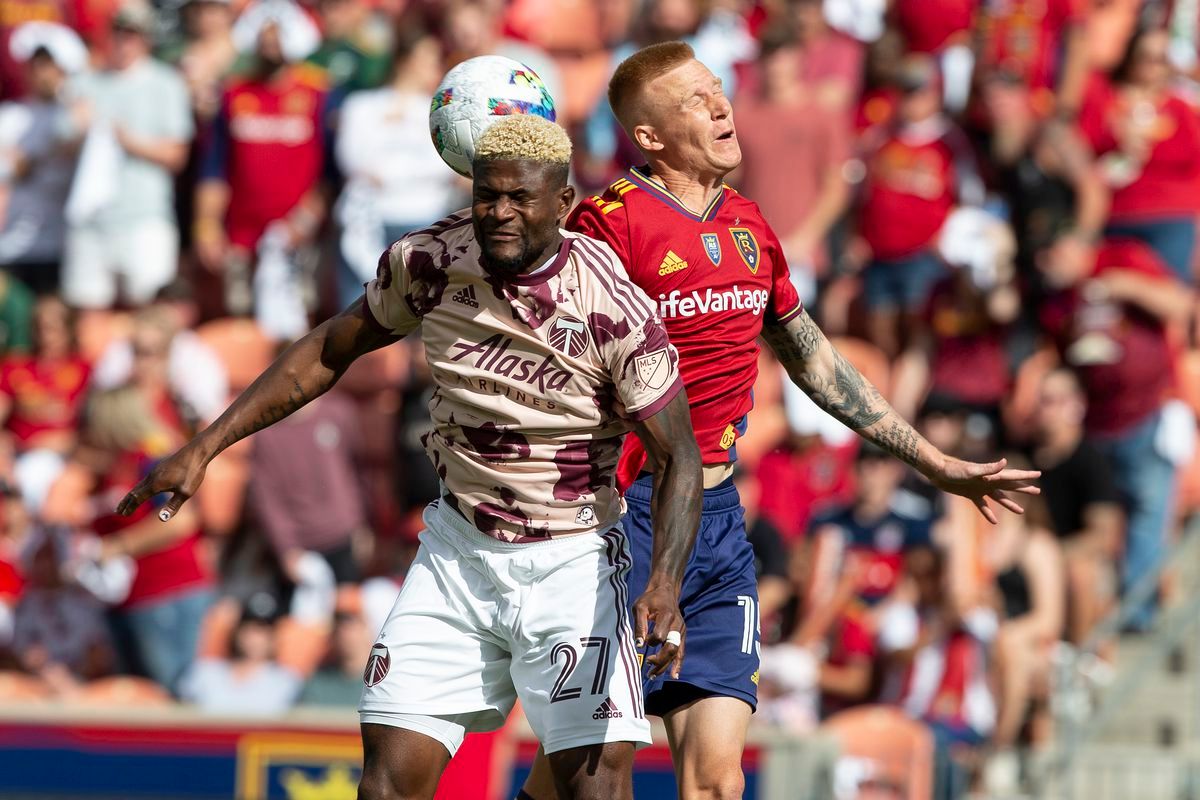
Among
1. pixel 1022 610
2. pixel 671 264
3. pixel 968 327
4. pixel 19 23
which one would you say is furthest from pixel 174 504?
pixel 19 23

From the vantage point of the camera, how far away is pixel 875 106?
13.7 meters

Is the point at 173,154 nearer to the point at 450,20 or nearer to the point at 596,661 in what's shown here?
the point at 450,20

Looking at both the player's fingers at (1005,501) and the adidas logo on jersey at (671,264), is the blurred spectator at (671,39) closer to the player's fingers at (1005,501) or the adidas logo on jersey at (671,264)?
the player's fingers at (1005,501)

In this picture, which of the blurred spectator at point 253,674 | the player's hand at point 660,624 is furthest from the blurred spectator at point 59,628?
the player's hand at point 660,624

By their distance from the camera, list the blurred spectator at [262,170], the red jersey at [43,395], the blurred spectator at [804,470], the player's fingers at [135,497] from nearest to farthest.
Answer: the player's fingers at [135,497], the blurred spectator at [804,470], the red jersey at [43,395], the blurred spectator at [262,170]

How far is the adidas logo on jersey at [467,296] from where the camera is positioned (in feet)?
18.5

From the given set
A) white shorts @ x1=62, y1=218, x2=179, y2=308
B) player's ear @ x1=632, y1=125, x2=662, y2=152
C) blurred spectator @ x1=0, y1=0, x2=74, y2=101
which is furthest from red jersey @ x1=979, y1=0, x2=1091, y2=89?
player's ear @ x1=632, y1=125, x2=662, y2=152

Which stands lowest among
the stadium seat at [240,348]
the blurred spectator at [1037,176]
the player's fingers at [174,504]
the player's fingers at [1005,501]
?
the player's fingers at [174,504]

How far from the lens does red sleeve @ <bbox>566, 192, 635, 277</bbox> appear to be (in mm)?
6098

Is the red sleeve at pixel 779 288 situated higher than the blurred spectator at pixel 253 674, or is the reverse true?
the red sleeve at pixel 779 288

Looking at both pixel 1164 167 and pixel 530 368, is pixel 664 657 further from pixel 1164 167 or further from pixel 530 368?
pixel 1164 167

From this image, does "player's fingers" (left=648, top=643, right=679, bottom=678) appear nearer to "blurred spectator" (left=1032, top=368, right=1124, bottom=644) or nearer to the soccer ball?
the soccer ball

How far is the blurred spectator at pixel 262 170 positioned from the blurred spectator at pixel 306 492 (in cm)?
164

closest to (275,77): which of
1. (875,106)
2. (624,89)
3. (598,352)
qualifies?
(875,106)
